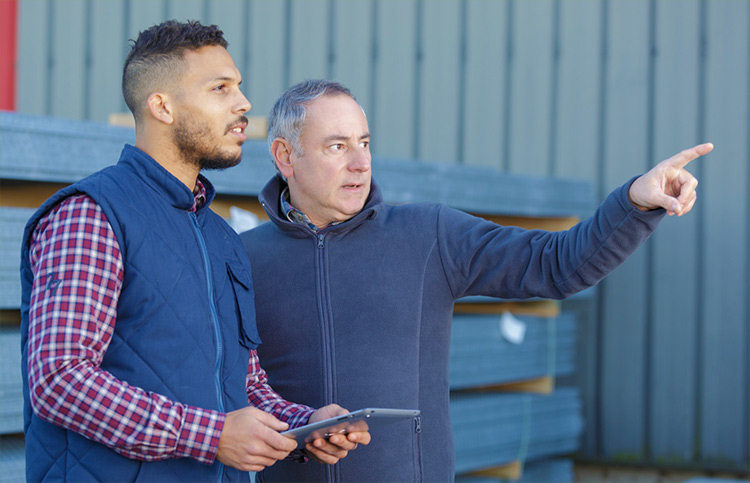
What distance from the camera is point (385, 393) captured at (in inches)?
80.6

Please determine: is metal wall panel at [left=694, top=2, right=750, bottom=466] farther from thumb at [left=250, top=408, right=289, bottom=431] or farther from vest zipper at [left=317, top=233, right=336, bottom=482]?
thumb at [left=250, top=408, right=289, bottom=431]

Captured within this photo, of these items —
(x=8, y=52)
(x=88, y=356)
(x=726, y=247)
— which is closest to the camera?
(x=88, y=356)

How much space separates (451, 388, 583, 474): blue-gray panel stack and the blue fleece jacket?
1.77 m

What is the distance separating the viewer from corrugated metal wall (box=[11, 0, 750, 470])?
15.0 ft

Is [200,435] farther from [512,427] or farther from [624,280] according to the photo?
[624,280]

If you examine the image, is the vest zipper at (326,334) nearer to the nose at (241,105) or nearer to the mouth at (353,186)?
the mouth at (353,186)

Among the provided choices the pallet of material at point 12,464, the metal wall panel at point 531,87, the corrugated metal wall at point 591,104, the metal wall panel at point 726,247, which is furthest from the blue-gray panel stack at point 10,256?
the metal wall panel at point 726,247

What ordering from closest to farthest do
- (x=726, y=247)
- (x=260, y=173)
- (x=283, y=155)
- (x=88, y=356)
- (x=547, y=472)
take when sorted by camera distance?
1. (x=88, y=356)
2. (x=283, y=155)
3. (x=260, y=173)
4. (x=547, y=472)
5. (x=726, y=247)

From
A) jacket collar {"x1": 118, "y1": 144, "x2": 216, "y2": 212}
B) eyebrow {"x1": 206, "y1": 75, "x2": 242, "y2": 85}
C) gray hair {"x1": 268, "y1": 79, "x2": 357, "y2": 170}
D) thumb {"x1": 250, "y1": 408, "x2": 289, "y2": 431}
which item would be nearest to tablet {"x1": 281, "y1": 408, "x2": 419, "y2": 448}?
thumb {"x1": 250, "y1": 408, "x2": 289, "y2": 431}

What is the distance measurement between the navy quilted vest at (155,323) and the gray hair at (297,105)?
608mm

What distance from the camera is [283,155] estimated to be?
2.31m

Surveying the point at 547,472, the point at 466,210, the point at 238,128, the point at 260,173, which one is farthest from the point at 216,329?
the point at 547,472

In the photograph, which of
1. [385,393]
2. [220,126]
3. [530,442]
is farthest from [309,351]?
[530,442]

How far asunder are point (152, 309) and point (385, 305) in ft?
2.38
